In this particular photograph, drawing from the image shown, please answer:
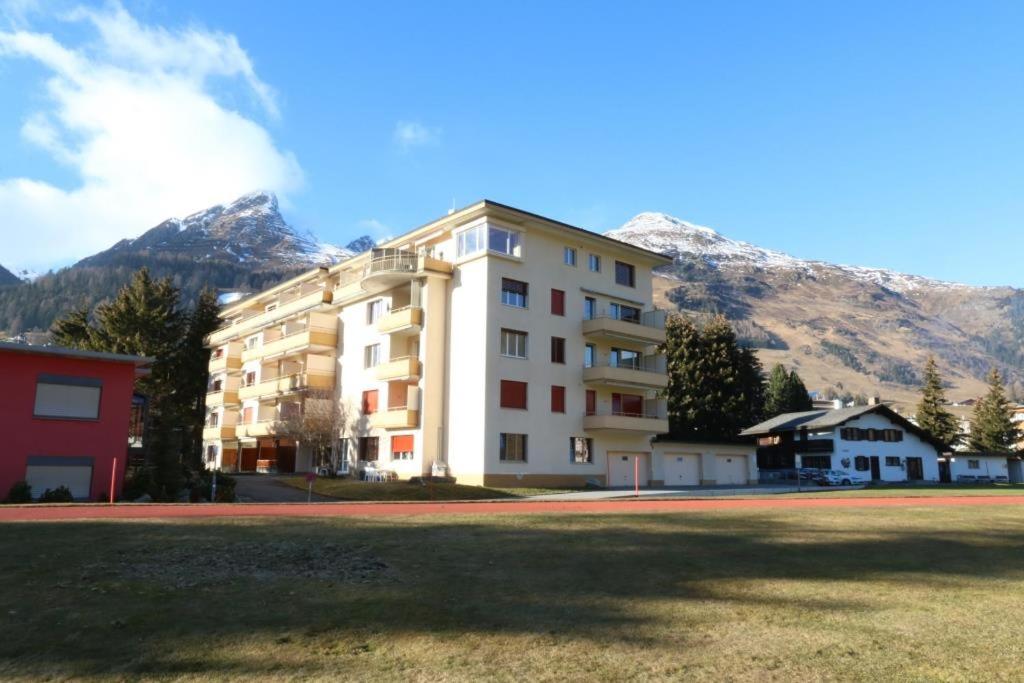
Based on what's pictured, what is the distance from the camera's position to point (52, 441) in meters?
28.9

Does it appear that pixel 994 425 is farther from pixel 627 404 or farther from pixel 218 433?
pixel 218 433

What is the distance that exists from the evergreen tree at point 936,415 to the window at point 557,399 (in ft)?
182

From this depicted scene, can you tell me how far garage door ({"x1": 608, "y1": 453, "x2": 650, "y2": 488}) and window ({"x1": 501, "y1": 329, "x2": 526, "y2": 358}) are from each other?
9683 mm

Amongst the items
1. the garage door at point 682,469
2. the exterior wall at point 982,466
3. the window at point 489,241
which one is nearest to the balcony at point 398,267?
the window at point 489,241

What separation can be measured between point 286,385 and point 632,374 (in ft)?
88.1

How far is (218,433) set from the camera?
6650 centimetres

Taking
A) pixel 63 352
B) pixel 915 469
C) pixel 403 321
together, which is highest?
pixel 403 321

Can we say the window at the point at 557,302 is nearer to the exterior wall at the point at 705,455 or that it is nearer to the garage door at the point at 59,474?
the exterior wall at the point at 705,455

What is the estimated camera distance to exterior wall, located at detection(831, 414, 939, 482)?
68.2m

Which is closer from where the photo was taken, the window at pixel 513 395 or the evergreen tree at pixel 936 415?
the window at pixel 513 395

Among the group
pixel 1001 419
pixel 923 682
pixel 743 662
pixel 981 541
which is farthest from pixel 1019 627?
pixel 1001 419

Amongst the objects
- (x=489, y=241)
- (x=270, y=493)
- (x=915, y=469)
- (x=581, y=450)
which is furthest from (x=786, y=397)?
(x=270, y=493)

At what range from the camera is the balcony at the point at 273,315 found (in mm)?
56344

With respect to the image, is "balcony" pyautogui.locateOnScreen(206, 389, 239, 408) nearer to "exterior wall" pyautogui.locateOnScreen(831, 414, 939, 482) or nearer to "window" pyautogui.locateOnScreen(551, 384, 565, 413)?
"window" pyautogui.locateOnScreen(551, 384, 565, 413)
